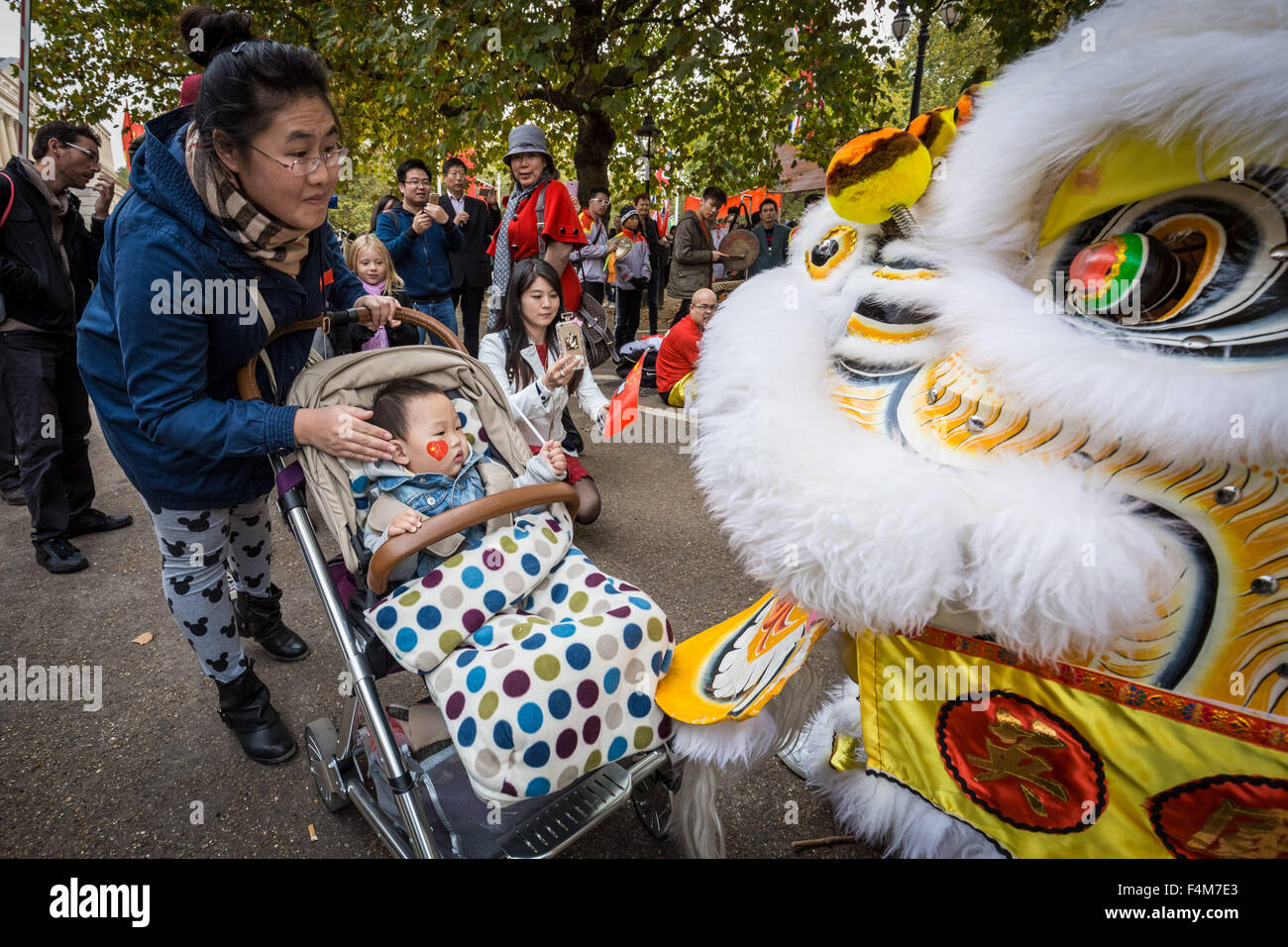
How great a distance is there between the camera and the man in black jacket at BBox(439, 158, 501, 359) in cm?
602

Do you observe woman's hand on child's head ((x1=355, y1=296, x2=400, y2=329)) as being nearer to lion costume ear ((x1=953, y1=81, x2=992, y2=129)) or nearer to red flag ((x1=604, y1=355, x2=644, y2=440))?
red flag ((x1=604, y1=355, x2=644, y2=440))

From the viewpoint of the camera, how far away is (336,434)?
1613 mm

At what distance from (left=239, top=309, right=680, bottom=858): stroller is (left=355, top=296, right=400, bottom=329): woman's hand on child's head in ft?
0.20

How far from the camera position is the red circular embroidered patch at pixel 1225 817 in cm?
95

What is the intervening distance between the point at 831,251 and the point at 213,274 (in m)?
1.42

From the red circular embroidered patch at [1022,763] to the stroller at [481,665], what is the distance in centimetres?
60

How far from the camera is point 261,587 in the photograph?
255cm

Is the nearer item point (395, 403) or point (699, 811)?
point (699, 811)

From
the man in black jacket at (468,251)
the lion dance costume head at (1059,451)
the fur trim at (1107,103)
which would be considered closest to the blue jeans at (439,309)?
the man in black jacket at (468,251)

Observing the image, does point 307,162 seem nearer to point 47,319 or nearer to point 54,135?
point 47,319

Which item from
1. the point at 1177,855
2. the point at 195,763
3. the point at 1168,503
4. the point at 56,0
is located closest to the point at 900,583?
the point at 1168,503

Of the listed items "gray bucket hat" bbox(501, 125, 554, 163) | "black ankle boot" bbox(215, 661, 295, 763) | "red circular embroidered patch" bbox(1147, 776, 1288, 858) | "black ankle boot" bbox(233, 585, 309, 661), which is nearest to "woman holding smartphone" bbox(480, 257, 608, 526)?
"black ankle boot" bbox(233, 585, 309, 661)

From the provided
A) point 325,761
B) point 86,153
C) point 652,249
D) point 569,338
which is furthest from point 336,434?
point 652,249
